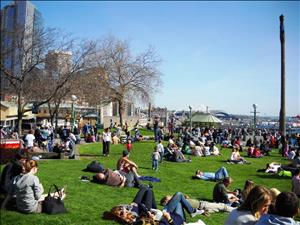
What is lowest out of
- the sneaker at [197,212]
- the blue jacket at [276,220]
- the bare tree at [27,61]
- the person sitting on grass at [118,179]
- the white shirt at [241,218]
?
the sneaker at [197,212]

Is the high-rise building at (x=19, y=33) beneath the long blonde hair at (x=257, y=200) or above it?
above

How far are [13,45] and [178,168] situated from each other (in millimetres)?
12151

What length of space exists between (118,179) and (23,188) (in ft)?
14.9

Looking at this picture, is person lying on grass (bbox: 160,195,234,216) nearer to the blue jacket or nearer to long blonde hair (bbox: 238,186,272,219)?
long blonde hair (bbox: 238,186,272,219)

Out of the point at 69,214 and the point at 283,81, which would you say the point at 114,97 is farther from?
the point at 69,214

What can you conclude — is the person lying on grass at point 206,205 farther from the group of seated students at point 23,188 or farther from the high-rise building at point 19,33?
the high-rise building at point 19,33

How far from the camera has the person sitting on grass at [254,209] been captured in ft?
18.7

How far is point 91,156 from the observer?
2119 cm

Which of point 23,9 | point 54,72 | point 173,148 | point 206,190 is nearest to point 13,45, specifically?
point 23,9

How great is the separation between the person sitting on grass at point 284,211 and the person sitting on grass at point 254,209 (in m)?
0.71

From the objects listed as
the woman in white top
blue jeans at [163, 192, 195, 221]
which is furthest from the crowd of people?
the woman in white top

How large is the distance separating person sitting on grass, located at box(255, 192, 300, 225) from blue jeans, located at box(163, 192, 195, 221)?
173 inches

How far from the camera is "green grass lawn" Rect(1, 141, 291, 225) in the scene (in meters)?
8.70

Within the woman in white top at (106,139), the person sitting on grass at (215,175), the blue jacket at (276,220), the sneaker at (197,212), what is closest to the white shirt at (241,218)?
the blue jacket at (276,220)
